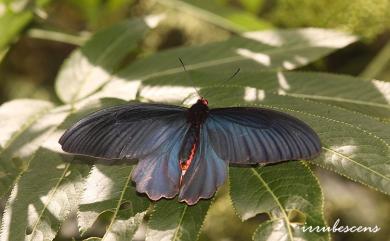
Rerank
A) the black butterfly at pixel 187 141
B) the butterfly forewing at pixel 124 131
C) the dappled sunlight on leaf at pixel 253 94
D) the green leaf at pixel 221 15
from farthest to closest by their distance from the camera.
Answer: the green leaf at pixel 221 15 < the dappled sunlight on leaf at pixel 253 94 < the butterfly forewing at pixel 124 131 < the black butterfly at pixel 187 141

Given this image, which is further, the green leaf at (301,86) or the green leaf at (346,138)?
the green leaf at (301,86)

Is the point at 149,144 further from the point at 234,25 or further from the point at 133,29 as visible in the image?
the point at 234,25

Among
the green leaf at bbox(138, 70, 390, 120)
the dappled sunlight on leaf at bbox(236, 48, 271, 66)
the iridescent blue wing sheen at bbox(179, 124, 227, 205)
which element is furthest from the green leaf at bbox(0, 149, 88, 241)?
the dappled sunlight on leaf at bbox(236, 48, 271, 66)

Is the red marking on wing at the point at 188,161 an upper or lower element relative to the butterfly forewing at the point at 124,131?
lower

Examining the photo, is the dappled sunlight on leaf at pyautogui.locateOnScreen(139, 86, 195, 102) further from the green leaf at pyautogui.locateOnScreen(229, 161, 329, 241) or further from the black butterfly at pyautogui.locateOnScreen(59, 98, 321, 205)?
the green leaf at pyautogui.locateOnScreen(229, 161, 329, 241)

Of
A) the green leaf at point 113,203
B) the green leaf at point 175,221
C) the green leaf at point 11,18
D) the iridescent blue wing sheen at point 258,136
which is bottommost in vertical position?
the green leaf at point 175,221

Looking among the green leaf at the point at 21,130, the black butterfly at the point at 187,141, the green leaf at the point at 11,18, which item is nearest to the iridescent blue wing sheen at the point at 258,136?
the black butterfly at the point at 187,141

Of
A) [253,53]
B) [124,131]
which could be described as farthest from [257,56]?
[124,131]

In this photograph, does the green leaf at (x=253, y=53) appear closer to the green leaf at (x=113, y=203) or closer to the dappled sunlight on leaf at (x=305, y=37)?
the dappled sunlight on leaf at (x=305, y=37)
